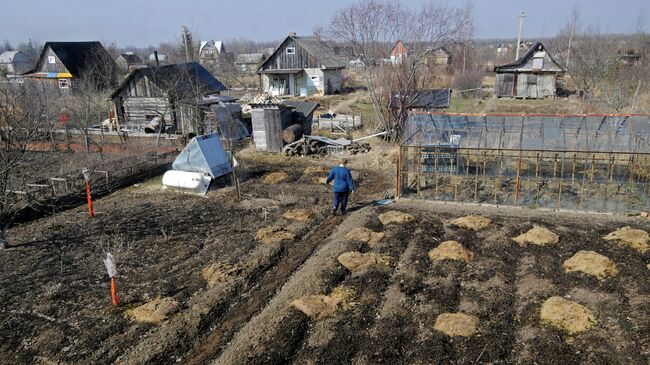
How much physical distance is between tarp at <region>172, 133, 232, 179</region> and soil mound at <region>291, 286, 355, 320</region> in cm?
801

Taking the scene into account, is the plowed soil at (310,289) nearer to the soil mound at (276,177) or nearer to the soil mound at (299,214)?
the soil mound at (299,214)

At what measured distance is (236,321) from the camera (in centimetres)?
763

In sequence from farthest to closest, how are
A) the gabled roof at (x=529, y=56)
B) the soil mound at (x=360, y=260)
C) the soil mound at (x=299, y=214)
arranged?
the gabled roof at (x=529, y=56) < the soil mound at (x=299, y=214) < the soil mound at (x=360, y=260)

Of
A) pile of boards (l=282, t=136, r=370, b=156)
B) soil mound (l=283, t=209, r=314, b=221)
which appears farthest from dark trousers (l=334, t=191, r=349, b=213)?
pile of boards (l=282, t=136, r=370, b=156)

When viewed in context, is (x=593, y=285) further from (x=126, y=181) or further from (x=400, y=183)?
(x=126, y=181)

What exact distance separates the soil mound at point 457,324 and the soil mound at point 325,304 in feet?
4.91

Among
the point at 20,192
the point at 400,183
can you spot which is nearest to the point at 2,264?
the point at 20,192

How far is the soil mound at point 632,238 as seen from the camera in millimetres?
9594

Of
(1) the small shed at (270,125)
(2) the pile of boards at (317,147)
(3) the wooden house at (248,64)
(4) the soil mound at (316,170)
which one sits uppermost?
(3) the wooden house at (248,64)

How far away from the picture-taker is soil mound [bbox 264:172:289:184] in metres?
15.9

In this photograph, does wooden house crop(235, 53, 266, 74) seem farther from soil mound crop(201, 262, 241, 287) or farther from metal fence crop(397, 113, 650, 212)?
soil mound crop(201, 262, 241, 287)

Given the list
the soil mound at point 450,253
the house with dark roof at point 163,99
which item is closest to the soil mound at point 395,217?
the soil mound at point 450,253

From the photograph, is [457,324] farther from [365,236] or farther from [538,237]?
[538,237]

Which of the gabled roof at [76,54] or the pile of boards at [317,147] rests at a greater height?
the gabled roof at [76,54]
